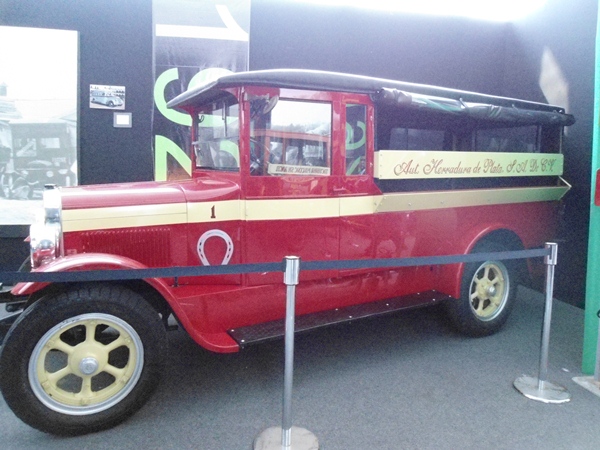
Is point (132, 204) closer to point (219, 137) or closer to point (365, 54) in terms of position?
point (219, 137)

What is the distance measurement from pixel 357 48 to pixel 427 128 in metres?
2.02

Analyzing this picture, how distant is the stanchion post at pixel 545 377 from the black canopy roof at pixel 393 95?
1121 mm

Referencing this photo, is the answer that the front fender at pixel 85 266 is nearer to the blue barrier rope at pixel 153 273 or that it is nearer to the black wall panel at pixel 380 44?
the blue barrier rope at pixel 153 273

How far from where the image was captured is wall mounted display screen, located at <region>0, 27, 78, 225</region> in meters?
4.63

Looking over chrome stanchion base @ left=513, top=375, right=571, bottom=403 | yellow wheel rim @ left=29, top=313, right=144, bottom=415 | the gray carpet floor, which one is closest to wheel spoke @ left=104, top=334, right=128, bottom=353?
yellow wheel rim @ left=29, top=313, right=144, bottom=415

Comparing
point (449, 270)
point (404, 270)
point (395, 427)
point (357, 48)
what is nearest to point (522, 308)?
point (449, 270)

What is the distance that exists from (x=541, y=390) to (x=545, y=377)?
0.10 metres

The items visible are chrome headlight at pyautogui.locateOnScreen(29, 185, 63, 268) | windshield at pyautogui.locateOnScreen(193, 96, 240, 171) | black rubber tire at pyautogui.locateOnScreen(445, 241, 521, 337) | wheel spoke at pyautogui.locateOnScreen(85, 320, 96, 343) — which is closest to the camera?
wheel spoke at pyautogui.locateOnScreen(85, 320, 96, 343)

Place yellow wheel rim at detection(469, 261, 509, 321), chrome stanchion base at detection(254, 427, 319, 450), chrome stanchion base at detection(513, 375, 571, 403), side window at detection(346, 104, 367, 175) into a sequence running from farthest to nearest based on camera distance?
yellow wheel rim at detection(469, 261, 509, 321) → side window at detection(346, 104, 367, 175) → chrome stanchion base at detection(513, 375, 571, 403) → chrome stanchion base at detection(254, 427, 319, 450)

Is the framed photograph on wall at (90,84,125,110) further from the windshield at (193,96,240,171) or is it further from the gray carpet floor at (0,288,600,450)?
the gray carpet floor at (0,288,600,450)

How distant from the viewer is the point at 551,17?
4840 millimetres

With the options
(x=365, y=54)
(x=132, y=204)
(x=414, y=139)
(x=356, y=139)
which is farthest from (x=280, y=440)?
(x=365, y=54)

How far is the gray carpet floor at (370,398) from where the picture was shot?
7.58 ft

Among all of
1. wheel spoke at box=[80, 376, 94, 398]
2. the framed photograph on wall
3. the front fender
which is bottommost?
wheel spoke at box=[80, 376, 94, 398]
